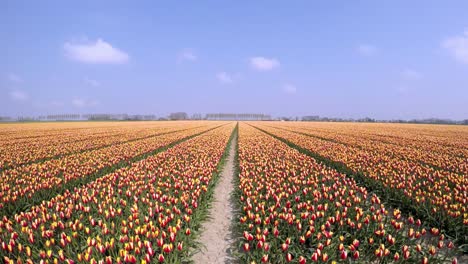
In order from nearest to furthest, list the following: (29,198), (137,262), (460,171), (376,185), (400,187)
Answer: (137,262), (29,198), (400,187), (376,185), (460,171)

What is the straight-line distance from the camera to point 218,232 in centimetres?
606

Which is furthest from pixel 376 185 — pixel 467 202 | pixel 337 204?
pixel 337 204

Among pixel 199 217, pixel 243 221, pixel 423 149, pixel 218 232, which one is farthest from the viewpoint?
pixel 423 149

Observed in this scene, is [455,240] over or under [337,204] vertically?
under

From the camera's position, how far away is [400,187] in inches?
324

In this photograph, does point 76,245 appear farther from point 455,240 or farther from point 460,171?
point 460,171

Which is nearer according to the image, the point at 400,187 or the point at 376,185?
the point at 400,187

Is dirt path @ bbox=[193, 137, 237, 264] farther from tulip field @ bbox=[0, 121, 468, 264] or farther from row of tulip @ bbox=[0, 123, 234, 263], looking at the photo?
row of tulip @ bbox=[0, 123, 234, 263]

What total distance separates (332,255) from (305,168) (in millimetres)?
7004

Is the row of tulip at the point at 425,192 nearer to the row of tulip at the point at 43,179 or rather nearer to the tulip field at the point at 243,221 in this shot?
the tulip field at the point at 243,221

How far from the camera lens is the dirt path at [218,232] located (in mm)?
4988

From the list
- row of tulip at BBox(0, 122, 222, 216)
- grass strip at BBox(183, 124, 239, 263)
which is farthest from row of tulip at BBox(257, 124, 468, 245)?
row of tulip at BBox(0, 122, 222, 216)

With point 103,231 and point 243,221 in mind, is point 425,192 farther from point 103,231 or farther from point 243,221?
point 103,231

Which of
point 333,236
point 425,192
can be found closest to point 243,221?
point 333,236
